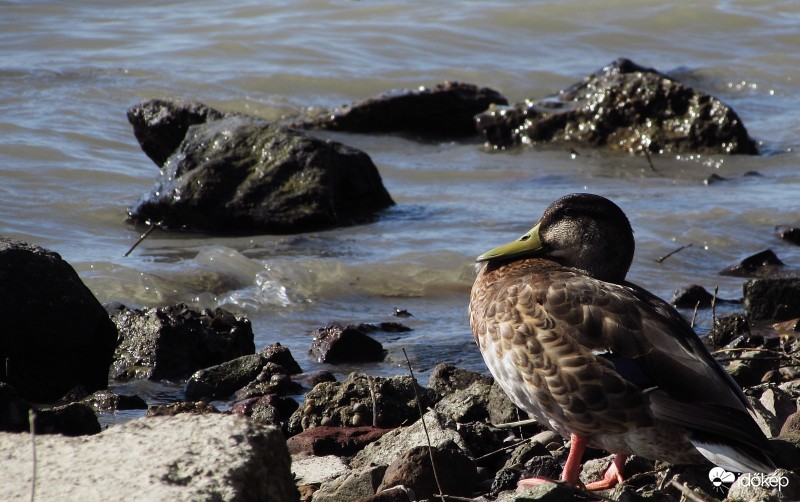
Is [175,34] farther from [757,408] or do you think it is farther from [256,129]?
[757,408]

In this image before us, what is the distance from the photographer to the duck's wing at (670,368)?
3.71 metres

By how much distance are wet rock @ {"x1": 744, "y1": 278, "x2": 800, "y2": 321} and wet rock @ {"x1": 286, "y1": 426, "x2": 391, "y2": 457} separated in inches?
123

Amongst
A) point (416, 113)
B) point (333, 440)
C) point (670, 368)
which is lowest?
point (333, 440)

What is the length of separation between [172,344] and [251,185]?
390 centimetres

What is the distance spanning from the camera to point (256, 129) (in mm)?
10344

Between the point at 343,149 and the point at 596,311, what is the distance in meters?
6.76

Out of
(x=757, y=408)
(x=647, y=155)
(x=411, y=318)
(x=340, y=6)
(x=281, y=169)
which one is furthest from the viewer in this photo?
(x=340, y=6)

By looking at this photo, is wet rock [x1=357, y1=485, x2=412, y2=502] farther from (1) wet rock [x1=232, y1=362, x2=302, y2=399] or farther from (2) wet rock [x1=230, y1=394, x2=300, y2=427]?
(1) wet rock [x1=232, y1=362, x2=302, y2=399]

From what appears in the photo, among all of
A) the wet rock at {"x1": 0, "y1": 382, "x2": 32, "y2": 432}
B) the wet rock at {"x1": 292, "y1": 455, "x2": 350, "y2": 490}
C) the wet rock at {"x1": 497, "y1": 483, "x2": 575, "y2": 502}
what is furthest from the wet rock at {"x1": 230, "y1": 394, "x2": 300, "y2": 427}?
the wet rock at {"x1": 497, "y1": 483, "x2": 575, "y2": 502}

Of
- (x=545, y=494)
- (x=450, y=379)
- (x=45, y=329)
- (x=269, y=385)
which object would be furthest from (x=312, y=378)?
(x=545, y=494)

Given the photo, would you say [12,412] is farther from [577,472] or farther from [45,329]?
→ [577,472]

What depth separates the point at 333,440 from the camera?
478cm

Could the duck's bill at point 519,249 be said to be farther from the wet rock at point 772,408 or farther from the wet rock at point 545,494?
the wet rock at point 545,494

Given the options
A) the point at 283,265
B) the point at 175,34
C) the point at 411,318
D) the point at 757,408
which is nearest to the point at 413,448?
the point at 757,408
